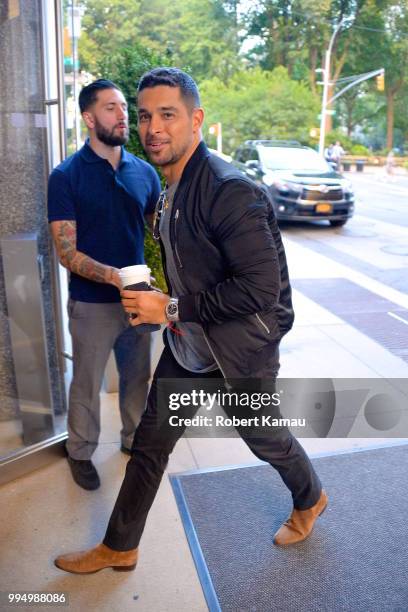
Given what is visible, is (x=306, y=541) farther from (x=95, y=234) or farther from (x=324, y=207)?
(x=324, y=207)

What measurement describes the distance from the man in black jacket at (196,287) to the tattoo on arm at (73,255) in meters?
0.55

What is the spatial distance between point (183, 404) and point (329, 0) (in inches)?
296

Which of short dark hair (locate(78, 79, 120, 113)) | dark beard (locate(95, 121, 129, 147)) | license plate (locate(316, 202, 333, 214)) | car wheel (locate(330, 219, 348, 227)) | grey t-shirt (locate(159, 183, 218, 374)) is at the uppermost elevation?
short dark hair (locate(78, 79, 120, 113))

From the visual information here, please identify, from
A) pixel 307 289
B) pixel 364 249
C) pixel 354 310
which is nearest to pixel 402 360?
pixel 354 310

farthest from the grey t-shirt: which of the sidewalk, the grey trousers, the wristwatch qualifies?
the sidewalk

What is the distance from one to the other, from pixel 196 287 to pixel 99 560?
1158 millimetres

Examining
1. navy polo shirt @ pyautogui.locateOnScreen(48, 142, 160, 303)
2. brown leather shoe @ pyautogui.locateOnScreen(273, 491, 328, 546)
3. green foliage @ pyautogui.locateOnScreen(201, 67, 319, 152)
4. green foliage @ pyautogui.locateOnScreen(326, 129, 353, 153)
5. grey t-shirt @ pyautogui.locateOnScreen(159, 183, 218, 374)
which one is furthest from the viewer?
green foliage @ pyautogui.locateOnScreen(326, 129, 353, 153)

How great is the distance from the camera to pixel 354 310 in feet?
20.3

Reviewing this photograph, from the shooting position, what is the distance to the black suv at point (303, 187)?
1145cm

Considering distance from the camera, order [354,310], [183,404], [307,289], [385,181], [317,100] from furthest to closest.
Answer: [385,181], [317,100], [307,289], [354,310], [183,404]

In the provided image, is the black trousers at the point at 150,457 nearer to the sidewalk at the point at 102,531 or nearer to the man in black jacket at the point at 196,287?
the man in black jacket at the point at 196,287

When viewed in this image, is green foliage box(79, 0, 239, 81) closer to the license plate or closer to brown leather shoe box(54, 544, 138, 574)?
the license plate

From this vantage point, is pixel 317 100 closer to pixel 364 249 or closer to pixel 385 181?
pixel 385 181

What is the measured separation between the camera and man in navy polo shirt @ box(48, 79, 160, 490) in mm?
2557
